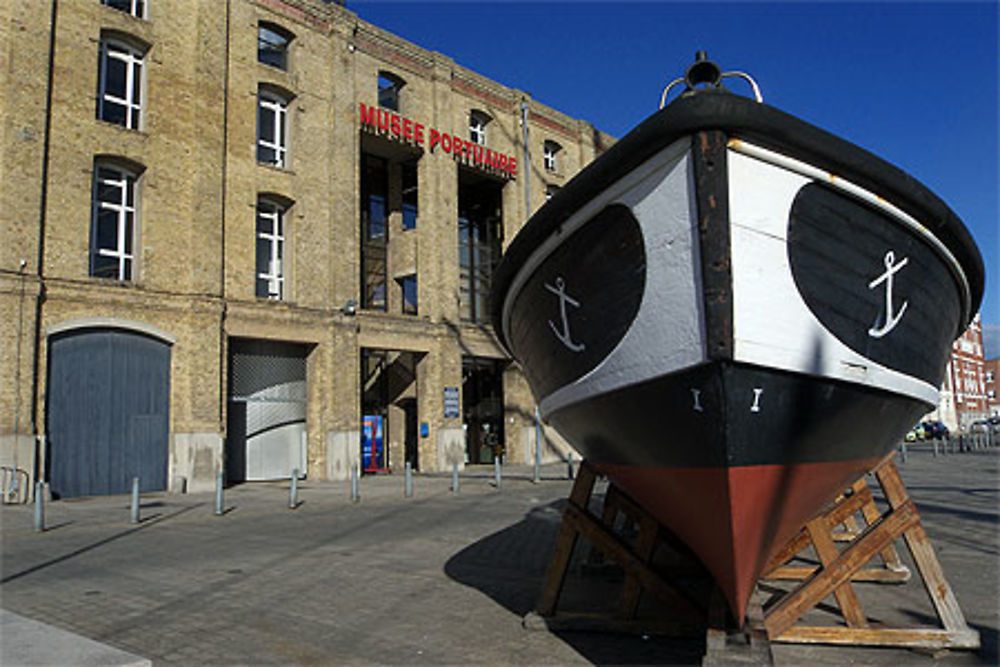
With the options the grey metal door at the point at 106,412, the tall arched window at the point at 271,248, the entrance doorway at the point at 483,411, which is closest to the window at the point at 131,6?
the tall arched window at the point at 271,248

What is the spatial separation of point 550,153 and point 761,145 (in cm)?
2811

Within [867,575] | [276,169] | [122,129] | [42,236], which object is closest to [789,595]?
[867,575]

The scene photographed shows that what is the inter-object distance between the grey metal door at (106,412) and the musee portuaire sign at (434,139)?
32.9ft

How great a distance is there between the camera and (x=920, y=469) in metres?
21.3

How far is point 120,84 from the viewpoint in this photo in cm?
1812

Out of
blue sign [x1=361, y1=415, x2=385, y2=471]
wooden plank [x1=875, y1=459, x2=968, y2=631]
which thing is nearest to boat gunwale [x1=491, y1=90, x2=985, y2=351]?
wooden plank [x1=875, y1=459, x2=968, y2=631]

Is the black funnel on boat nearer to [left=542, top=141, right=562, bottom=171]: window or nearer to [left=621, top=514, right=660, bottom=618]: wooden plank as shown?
[left=621, top=514, right=660, bottom=618]: wooden plank

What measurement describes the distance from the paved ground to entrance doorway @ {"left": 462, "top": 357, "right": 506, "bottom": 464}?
15068mm

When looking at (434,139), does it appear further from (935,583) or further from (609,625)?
(935,583)

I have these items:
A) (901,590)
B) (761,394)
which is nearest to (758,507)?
(761,394)

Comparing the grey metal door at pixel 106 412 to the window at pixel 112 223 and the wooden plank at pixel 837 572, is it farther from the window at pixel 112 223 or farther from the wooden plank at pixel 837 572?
the wooden plank at pixel 837 572

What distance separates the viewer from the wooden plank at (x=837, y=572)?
452 centimetres

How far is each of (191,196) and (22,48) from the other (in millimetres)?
4649

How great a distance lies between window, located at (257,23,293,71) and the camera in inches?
857
